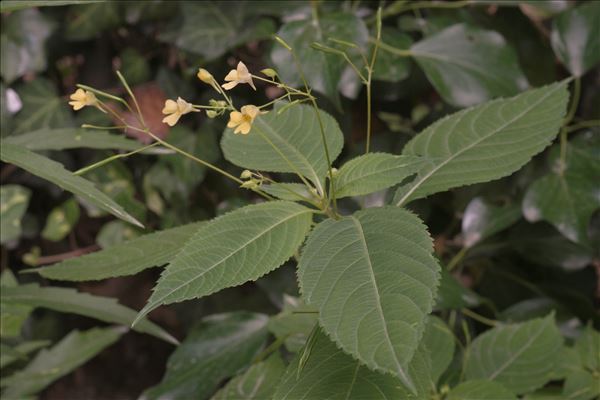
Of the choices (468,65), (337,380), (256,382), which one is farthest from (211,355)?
(468,65)

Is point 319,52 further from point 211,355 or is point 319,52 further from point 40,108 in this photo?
point 40,108

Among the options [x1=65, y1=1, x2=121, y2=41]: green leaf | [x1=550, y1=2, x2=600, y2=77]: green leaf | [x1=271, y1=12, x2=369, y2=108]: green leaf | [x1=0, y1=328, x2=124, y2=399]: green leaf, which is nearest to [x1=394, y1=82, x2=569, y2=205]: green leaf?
[x1=271, y1=12, x2=369, y2=108]: green leaf

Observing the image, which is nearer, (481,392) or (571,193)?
(481,392)

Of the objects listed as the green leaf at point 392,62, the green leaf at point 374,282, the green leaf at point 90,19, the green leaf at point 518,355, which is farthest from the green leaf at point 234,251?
the green leaf at point 90,19

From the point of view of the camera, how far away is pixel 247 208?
1.84 ft

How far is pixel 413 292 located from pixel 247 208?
0.49ft

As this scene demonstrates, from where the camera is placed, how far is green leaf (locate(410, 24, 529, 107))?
107 cm

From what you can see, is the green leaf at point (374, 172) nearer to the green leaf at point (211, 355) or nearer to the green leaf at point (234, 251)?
the green leaf at point (234, 251)

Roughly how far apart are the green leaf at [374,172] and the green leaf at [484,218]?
0.60 metres

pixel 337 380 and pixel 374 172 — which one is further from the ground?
pixel 374 172

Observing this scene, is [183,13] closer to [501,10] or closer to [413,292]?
[501,10]

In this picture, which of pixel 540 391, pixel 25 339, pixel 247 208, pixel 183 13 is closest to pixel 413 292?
pixel 247 208

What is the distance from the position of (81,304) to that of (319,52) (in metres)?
0.45

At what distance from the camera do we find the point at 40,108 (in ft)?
4.29
